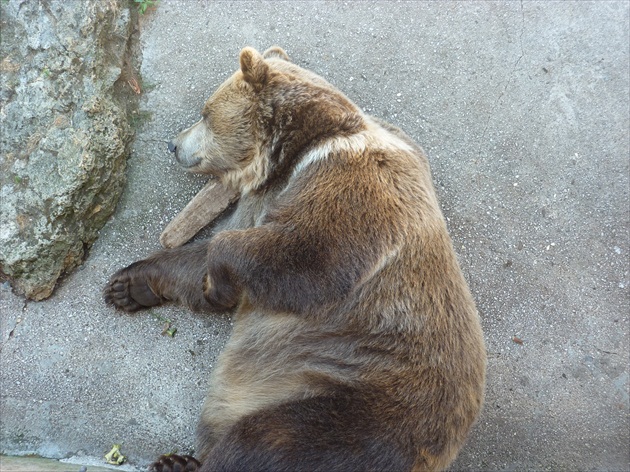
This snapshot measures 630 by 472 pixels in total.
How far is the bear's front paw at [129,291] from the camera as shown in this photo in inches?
153

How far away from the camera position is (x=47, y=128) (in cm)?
370

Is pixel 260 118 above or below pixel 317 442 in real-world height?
above

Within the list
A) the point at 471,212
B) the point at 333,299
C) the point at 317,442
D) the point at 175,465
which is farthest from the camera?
the point at 471,212

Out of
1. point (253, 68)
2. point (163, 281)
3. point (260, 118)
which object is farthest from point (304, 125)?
point (163, 281)

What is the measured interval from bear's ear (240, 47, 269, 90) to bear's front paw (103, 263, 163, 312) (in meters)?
1.50

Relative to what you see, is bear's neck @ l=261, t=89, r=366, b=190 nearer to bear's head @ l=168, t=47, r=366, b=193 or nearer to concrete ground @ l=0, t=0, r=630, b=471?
bear's head @ l=168, t=47, r=366, b=193

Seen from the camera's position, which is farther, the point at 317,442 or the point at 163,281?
the point at 163,281

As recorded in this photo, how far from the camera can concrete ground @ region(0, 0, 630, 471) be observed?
12.9 feet

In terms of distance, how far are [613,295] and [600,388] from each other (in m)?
0.69

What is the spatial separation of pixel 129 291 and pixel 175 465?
118 centimetres

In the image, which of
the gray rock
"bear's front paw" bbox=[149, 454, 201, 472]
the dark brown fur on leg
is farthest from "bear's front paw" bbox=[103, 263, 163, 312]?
the dark brown fur on leg

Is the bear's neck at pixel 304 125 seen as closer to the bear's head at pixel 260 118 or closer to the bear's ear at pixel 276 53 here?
the bear's head at pixel 260 118

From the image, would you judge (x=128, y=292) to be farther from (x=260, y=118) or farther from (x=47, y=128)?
(x=260, y=118)

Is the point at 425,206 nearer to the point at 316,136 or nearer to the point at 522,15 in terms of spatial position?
the point at 316,136
